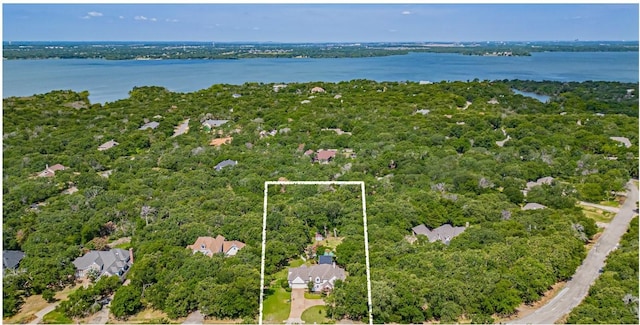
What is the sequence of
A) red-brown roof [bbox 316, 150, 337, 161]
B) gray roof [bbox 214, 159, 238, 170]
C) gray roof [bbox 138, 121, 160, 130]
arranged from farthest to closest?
gray roof [bbox 138, 121, 160, 130] → red-brown roof [bbox 316, 150, 337, 161] → gray roof [bbox 214, 159, 238, 170]

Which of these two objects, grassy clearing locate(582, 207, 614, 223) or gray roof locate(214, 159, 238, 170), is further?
gray roof locate(214, 159, 238, 170)

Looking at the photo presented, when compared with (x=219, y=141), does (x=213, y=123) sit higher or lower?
→ higher

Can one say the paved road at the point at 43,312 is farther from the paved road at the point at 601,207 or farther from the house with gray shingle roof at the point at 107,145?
the paved road at the point at 601,207

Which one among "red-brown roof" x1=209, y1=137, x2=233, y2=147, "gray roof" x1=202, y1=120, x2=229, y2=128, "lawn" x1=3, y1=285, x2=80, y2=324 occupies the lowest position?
"lawn" x1=3, y1=285, x2=80, y2=324

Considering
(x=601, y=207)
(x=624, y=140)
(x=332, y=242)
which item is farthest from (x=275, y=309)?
(x=624, y=140)

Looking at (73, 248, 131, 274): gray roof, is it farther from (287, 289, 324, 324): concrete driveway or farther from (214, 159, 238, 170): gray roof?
(214, 159, 238, 170): gray roof

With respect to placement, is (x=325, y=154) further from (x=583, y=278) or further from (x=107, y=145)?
(x=583, y=278)

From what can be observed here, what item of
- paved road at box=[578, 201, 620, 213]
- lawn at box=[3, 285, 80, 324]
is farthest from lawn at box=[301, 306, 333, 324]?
paved road at box=[578, 201, 620, 213]
